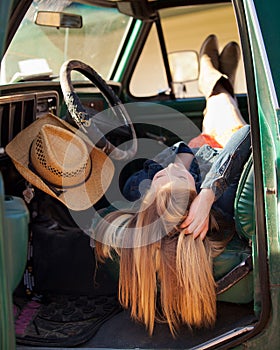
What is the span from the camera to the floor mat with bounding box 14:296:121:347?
221cm

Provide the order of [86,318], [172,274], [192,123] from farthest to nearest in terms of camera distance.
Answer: [192,123]
[86,318]
[172,274]

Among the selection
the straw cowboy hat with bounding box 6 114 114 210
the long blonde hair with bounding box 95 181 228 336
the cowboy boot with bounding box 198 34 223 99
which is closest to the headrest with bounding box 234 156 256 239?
the long blonde hair with bounding box 95 181 228 336

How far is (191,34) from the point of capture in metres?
12.8

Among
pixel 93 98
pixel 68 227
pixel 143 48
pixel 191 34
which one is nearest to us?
pixel 68 227

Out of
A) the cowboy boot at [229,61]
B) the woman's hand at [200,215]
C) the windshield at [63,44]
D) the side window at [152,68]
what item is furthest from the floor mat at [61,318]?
the side window at [152,68]

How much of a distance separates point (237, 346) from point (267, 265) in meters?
0.29

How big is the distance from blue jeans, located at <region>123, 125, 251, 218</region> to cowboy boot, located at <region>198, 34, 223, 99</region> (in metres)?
0.75

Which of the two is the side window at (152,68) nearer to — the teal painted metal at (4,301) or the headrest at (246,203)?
the headrest at (246,203)

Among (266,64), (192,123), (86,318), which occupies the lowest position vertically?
(86,318)

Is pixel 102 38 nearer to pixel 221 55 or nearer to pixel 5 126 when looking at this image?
pixel 221 55

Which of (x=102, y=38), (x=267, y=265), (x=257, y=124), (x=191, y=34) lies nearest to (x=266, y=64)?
(x=257, y=124)

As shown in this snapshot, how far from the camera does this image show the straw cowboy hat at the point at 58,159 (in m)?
2.29

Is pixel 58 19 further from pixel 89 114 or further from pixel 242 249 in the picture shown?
pixel 242 249

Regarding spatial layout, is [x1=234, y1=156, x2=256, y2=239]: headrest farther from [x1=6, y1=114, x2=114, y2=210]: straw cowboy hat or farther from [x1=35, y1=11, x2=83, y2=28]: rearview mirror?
[x1=35, y1=11, x2=83, y2=28]: rearview mirror
